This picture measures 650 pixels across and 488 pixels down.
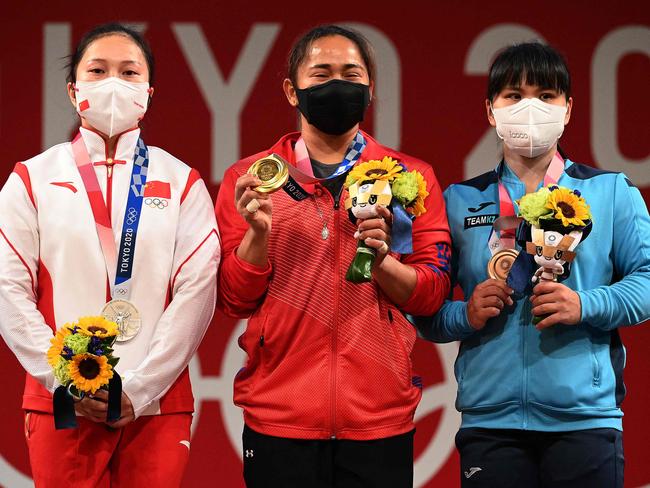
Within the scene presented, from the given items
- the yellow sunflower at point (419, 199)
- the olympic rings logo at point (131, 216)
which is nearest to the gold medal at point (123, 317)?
the olympic rings logo at point (131, 216)

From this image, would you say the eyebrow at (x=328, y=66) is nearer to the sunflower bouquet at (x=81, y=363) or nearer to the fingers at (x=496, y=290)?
the fingers at (x=496, y=290)

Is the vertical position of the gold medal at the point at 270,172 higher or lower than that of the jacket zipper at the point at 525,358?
higher

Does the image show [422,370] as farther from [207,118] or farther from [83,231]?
[83,231]

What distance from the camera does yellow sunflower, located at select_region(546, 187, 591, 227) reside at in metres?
2.77

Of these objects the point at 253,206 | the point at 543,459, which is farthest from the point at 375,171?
the point at 543,459

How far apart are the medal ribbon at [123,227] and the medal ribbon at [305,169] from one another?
16.0 inches

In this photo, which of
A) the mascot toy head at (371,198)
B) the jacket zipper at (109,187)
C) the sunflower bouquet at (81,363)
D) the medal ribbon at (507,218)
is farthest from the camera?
the medal ribbon at (507,218)

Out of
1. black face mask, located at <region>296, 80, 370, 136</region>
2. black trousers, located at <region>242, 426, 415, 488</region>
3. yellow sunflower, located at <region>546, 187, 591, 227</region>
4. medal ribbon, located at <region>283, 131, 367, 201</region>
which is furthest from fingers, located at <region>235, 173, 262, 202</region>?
yellow sunflower, located at <region>546, 187, 591, 227</region>

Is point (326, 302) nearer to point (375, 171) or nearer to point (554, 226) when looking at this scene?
point (375, 171)

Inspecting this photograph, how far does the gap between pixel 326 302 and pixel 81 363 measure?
666 mm

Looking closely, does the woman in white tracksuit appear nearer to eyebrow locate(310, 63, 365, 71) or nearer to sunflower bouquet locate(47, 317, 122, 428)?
sunflower bouquet locate(47, 317, 122, 428)

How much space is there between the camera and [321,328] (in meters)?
2.89

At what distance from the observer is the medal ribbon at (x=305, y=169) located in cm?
297

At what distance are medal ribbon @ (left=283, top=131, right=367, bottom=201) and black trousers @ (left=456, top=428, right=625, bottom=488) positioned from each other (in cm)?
81
